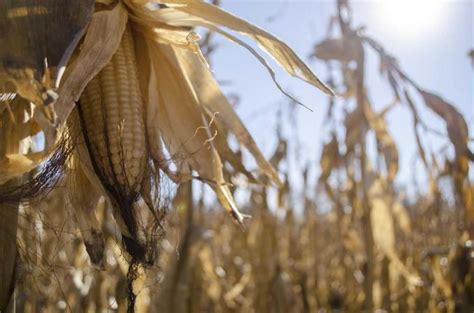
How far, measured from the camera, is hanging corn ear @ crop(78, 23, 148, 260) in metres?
0.99

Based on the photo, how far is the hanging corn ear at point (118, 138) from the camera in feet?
3.24

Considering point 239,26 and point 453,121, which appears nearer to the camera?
point 239,26

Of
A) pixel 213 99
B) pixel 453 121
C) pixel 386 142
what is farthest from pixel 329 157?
pixel 213 99

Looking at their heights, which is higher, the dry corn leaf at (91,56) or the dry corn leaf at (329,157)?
the dry corn leaf at (91,56)

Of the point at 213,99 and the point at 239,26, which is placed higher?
the point at 239,26

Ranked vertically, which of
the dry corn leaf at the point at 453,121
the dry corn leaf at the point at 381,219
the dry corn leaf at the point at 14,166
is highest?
the dry corn leaf at the point at 453,121

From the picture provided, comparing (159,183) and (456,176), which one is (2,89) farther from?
(456,176)

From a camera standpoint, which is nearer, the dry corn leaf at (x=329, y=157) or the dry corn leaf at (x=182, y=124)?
the dry corn leaf at (x=182, y=124)

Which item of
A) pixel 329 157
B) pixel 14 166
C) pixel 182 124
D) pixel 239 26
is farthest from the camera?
pixel 329 157

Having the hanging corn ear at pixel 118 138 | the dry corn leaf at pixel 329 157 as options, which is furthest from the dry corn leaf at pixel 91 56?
the dry corn leaf at pixel 329 157

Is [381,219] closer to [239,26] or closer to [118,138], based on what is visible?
[239,26]

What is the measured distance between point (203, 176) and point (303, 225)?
12.7ft

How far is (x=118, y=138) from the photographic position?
987 mm

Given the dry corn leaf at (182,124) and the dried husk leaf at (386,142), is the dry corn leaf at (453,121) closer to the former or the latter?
the dried husk leaf at (386,142)
